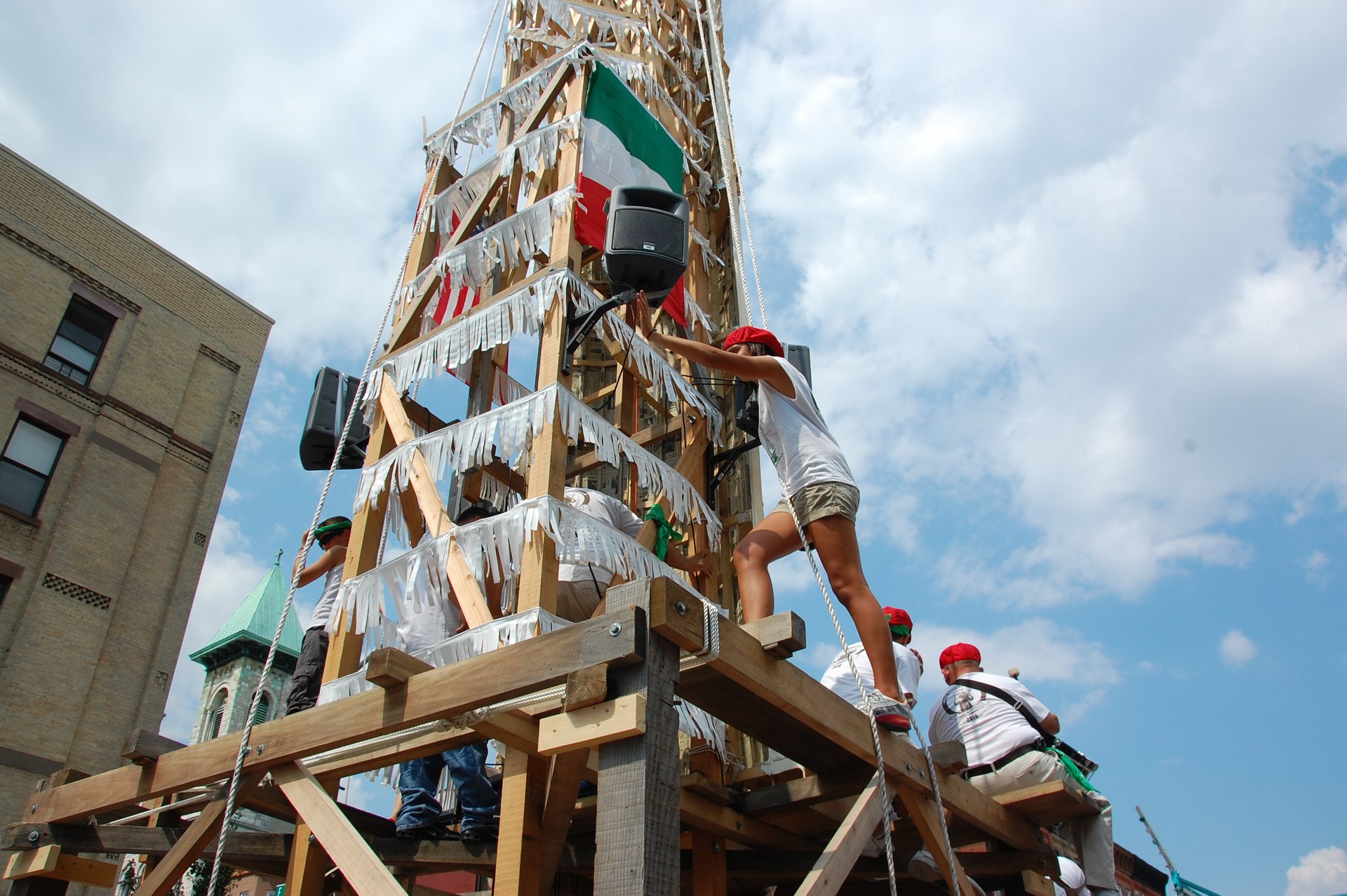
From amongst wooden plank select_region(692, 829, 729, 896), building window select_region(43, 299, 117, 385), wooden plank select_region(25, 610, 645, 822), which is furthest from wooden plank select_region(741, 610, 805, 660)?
building window select_region(43, 299, 117, 385)

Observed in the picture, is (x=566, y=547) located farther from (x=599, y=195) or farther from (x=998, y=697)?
(x=599, y=195)

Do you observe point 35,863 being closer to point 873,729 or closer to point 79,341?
point 873,729

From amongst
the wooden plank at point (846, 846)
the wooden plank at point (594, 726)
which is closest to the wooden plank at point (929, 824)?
the wooden plank at point (846, 846)

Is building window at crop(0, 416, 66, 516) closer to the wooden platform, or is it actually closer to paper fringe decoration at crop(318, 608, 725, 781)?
the wooden platform

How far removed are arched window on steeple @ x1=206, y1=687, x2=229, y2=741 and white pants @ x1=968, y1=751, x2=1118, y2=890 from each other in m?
41.0

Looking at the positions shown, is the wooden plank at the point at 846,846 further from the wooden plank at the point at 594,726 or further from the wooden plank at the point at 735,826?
the wooden plank at the point at 594,726

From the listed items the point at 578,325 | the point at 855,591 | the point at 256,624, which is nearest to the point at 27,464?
the point at 578,325

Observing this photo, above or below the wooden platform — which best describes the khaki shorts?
above

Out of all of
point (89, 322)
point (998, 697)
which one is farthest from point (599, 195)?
point (89, 322)

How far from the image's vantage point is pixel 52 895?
15.8 ft

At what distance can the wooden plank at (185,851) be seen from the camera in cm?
422

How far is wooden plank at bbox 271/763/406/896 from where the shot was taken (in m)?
3.36

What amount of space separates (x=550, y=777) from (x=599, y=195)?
16.1 ft

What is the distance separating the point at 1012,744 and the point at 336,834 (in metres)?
3.29
